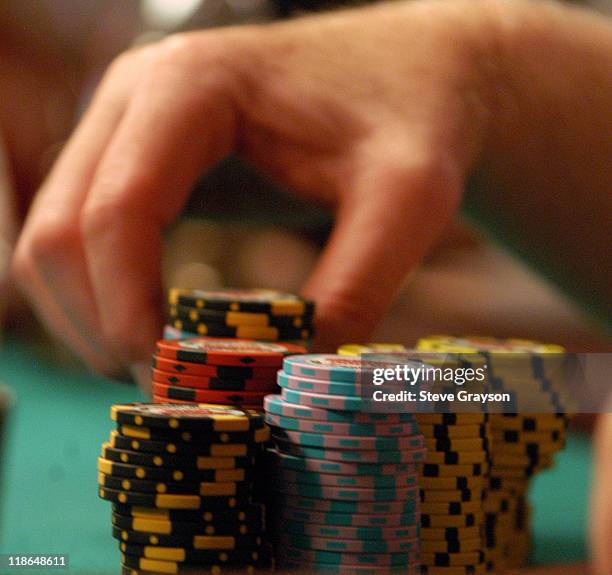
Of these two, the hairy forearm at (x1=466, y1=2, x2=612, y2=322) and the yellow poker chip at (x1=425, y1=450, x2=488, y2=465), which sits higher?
the hairy forearm at (x1=466, y1=2, x2=612, y2=322)

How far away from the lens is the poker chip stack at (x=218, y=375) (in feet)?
5.06

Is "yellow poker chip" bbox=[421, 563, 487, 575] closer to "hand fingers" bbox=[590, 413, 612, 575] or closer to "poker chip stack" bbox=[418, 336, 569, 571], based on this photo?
"poker chip stack" bbox=[418, 336, 569, 571]

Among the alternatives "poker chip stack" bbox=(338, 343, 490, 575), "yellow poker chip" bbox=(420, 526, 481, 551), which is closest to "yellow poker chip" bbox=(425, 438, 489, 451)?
"poker chip stack" bbox=(338, 343, 490, 575)

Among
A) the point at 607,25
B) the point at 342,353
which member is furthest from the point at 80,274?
the point at 607,25

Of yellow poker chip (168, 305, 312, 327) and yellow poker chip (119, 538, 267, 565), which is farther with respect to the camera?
yellow poker chip (168, 305, 312, 327)

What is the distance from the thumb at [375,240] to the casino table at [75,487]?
0.55 metres

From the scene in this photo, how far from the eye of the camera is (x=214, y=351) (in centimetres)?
155

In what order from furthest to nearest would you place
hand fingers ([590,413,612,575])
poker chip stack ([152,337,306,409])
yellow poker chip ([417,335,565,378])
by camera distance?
yellow poker chip ([417,335,565,378]) → poker chip stack ([152,337,306,409]) → hand fingers ([590,413,612,575])

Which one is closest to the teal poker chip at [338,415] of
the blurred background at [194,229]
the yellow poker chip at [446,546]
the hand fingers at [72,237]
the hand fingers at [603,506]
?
the yellow poker chip at [446,546]

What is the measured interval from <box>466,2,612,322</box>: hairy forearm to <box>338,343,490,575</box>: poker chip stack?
761mm

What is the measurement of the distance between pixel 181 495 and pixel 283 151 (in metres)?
0.89

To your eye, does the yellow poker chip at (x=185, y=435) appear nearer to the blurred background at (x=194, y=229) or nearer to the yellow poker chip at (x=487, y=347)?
the yellow poker chip at (x=487, y=347)

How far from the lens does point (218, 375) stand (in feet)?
5.07

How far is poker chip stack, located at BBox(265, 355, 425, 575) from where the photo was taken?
4.32 feet
